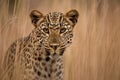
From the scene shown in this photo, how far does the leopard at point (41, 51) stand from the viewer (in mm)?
2982

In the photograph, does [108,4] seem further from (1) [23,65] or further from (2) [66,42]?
(1) [23,65]

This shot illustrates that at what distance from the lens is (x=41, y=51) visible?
300 cm

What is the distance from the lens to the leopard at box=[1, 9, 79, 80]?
9.78ft

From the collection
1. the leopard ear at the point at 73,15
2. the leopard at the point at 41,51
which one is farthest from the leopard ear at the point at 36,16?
the leopard ear at the point at 73,15

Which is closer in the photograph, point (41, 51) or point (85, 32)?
point (41, 51)

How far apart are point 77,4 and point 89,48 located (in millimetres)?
252

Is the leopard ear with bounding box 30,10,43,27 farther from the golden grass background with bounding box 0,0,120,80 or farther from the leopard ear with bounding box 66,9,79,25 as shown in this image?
the leopard ear with bounding box 66,9,79,25

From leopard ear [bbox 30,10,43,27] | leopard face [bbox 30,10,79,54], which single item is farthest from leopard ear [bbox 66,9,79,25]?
leopard ear [bbox 30,10,43,27]

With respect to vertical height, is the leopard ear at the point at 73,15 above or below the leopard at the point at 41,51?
above

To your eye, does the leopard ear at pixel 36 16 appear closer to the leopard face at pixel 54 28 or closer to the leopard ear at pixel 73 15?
the leopard face at pixel 54 28

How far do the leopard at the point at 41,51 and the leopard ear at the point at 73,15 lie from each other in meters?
Result: 0.02

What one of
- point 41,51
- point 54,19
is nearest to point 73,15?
point 54,19

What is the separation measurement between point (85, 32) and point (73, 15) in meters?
0.12

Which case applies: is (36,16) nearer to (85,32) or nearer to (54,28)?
(54,28)
